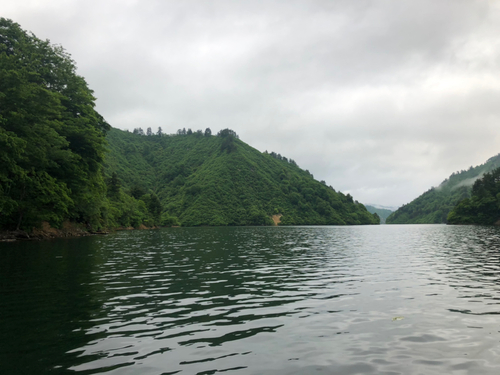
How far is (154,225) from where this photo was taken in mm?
128625

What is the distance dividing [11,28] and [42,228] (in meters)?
32.8

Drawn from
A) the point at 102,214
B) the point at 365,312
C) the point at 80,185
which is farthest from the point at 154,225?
the point at 365,312

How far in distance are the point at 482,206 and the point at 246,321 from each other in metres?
172

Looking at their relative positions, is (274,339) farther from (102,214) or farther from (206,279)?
(102,214)

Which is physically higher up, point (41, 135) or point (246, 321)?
point (41, 135)

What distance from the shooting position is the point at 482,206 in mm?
144500

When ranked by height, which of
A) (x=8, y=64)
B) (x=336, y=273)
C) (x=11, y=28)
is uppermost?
(x=11, y=28)

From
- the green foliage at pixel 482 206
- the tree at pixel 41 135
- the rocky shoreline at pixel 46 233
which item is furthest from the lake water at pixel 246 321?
the green foliage at pixel 482 206

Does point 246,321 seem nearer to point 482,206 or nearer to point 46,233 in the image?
point 46,233

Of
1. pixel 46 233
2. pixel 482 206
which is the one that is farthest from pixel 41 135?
pixel 482 206

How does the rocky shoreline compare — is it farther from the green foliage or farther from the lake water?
the green foliage

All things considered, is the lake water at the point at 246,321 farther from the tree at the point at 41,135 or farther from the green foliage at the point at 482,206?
the green foliage at the point at 482,206

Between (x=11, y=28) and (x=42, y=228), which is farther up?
(x=11, y=28)

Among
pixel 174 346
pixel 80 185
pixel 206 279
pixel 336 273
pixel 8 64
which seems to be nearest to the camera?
pixel 174 346
